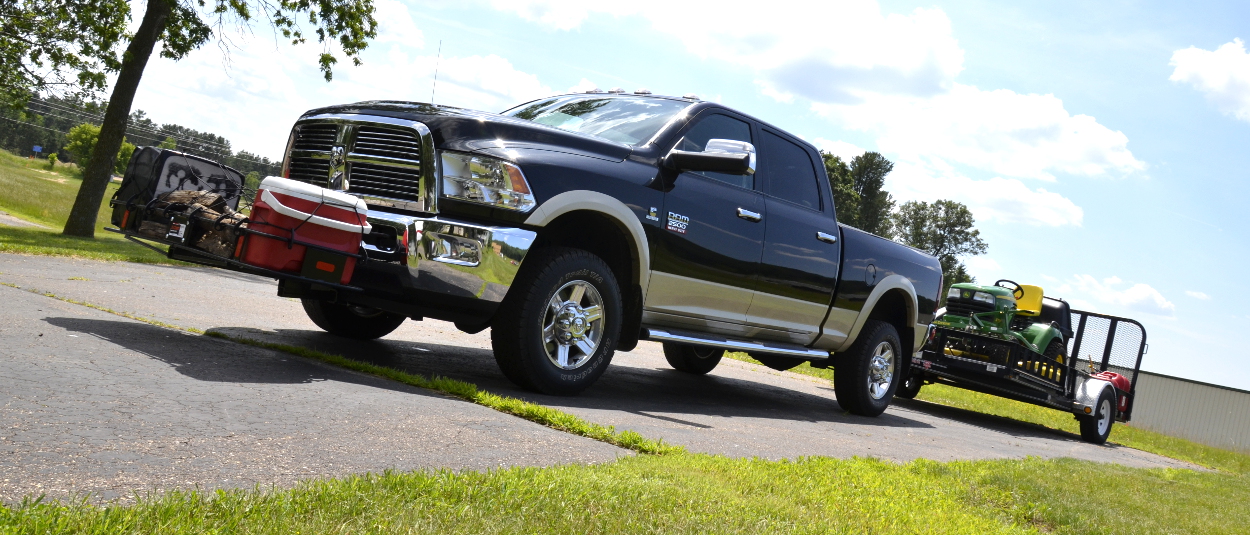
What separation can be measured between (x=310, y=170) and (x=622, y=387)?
285 centimetres

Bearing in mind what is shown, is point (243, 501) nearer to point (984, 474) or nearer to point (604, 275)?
point (604, 275)

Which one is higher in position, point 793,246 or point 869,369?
point 793,246

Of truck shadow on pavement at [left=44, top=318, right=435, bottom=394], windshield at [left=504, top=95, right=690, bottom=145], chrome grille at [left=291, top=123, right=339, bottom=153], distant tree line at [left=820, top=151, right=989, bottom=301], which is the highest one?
distant tree line at [left=820, top=151, right=989, bottom=301]

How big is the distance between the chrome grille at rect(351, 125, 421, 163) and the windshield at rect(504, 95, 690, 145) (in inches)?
51.8

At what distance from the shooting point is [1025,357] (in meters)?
12.6

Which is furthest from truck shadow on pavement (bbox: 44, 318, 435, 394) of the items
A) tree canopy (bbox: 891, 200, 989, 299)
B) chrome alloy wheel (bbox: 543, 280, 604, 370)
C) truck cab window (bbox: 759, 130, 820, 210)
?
tree canopy (bbox: 891, 200, 989, 299)

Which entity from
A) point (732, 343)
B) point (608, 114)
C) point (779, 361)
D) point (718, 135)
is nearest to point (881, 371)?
point (779, 361)

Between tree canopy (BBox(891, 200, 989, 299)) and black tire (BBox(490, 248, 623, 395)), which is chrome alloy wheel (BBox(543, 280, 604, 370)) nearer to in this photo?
black tire (BBox(490, 248, 623, 395))

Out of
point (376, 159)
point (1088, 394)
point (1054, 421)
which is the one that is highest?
point (376, 159)

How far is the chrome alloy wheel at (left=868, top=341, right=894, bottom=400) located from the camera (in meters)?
8.77

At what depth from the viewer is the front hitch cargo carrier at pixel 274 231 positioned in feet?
16.4

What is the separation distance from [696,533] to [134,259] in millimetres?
12219

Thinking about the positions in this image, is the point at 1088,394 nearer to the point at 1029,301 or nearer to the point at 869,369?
the point at 1029,301

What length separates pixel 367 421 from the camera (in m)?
3.98
